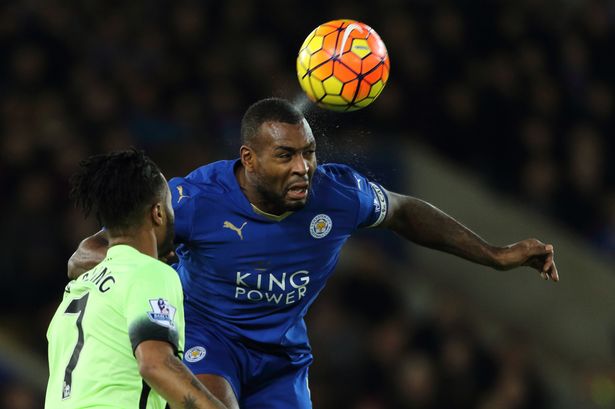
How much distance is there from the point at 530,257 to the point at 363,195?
919 millimetres

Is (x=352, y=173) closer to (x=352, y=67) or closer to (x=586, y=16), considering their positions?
(x=352, y=67)

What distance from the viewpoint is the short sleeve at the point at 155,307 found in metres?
3.90

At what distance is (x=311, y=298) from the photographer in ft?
19.0

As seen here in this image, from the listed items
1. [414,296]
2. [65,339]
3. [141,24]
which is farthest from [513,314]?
[65,339]

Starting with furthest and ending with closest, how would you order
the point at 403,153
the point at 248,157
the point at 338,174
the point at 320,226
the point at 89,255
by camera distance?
the point at 403,153 < the point at 338,174 < the point at 320,226 < the point at 248,157 < the point at 89,255

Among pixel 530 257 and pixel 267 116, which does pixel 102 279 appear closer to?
pixel 267 116

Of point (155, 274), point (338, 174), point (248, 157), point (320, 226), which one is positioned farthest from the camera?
point (338, 174)

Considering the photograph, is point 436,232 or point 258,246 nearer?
point 258,246

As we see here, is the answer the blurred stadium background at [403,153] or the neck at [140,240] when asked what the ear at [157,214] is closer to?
the neck at [140,240]

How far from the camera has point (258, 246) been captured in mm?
5527

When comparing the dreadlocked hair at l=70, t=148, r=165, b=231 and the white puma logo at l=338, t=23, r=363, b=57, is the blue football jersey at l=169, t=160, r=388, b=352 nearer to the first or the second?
the white puma logo at l=338, t=23, r=363, b=57

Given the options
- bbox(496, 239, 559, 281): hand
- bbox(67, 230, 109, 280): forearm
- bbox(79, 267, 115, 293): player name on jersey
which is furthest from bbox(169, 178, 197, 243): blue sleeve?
bbox(496, 239, 559, 281): hand

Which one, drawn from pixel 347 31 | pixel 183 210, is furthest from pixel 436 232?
pixel 183 210

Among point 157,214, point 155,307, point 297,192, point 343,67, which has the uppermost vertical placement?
point 343,67
